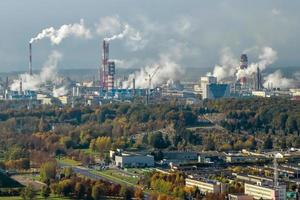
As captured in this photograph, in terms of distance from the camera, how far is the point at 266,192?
13.6m

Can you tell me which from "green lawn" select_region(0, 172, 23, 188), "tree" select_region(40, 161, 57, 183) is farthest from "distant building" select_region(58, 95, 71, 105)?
"green lawn" select_region(0, 172, 23, 188)

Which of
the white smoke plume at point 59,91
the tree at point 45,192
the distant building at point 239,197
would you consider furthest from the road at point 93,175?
the white smoke plume at point 59,91

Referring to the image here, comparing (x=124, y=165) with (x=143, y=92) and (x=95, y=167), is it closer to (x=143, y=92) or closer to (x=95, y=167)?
(x=95, y=167)

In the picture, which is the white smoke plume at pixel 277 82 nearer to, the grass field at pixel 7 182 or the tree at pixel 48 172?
the tree at pixel 48 172

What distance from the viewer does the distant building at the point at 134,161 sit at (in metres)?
18.8

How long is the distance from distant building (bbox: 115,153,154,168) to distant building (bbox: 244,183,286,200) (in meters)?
4.97

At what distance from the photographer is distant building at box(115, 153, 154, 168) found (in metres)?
18.8

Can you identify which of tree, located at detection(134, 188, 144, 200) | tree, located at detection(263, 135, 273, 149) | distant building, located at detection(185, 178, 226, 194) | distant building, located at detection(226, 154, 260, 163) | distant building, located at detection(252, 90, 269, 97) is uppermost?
distant building, located at detection(252, 90, 269, 97)

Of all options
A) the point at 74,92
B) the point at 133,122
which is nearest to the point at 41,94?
the point at 74,92

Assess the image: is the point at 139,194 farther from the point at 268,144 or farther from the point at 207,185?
the point at 268,144

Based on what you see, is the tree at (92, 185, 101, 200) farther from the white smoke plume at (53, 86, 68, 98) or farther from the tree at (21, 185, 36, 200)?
the white smoke plume at (53, 86, 68, 98)

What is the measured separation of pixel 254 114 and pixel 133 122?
342 cm

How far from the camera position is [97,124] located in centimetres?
2520

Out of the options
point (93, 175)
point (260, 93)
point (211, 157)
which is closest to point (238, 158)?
point (211, 157)
